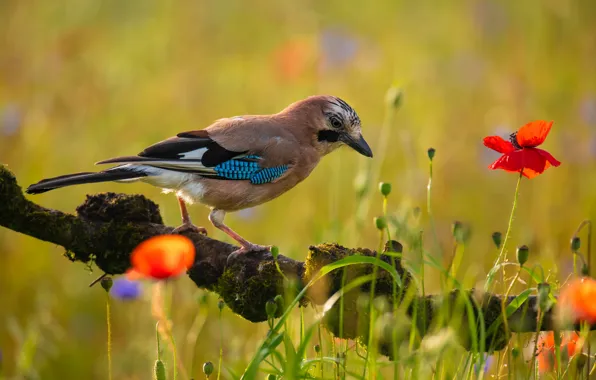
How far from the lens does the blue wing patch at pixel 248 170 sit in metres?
4.63

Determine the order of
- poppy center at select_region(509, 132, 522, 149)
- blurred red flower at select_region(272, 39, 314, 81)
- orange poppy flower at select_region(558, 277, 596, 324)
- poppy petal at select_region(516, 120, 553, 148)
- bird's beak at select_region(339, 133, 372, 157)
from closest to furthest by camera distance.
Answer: orange poppy flower at select_region(558, 277, 596, 324) < poppy petal at select_region(516, 120, 553, 148) < poppy center at select_region(509, 132, 522, 149) < bird's beak at select_region(339, 133, 372, 157) < blurred red flower at select_region(272, 39, 314, 81)

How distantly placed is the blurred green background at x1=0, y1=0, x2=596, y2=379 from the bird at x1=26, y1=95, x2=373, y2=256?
0.27 m

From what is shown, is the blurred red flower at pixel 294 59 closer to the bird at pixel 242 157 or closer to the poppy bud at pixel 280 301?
the bird at pixel 242 157

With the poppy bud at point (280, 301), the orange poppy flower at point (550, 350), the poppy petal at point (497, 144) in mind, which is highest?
the poppy petal at point (497, 144)

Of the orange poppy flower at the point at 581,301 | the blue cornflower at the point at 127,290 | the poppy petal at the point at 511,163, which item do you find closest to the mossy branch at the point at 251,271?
the orange poppy flower at the point at 581,301

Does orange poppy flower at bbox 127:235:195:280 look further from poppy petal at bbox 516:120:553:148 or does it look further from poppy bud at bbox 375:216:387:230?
poppy petal at bbox 516:120:553:148

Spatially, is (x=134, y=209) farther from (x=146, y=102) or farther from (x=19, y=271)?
(x=146, y=102)

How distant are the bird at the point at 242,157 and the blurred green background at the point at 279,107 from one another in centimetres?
27

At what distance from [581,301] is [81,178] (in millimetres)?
2269

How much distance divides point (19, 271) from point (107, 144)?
2.10 metres

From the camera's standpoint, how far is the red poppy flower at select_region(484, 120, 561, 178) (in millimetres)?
3080

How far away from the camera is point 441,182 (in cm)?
722

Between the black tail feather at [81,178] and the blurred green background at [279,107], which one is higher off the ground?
the blurred green background at [279,107]

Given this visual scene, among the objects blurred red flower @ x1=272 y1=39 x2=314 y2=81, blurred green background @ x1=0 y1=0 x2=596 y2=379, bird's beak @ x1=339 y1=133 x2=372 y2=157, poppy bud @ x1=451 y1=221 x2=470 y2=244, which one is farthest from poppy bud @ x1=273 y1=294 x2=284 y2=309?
blurred red flower @ x1=272 y1=39 x2=314 y2=81
